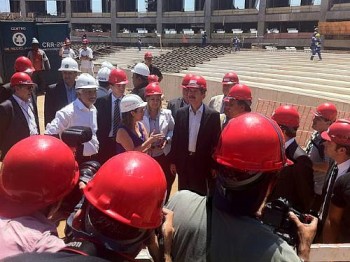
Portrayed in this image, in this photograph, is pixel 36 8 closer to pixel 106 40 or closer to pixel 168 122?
pixel 106 40

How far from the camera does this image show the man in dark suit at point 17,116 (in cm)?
423

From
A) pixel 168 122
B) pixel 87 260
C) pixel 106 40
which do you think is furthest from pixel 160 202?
pixel 106 40

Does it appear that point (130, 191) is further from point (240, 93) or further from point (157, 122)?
point (157, 122)

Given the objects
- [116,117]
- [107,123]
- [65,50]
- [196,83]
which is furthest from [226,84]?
[65,50]

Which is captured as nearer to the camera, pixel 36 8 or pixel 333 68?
pixel 333 68

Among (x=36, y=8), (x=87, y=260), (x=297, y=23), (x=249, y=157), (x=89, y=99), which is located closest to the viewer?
(x=87, y=260)

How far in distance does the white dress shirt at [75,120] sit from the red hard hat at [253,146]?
7.92ft

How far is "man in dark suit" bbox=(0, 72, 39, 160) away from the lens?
4.23m

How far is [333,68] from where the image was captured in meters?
16.0

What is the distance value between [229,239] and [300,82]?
13.4 m

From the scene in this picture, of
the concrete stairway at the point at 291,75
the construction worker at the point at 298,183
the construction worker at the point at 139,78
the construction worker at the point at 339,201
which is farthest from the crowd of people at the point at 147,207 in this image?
the concrete stairway at the point at 291,75

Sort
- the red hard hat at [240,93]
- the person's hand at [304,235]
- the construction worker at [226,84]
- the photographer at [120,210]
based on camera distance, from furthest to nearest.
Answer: the construction worker at [226,84] → the red hard hat at [240,93] → the person's hand at [304,235] → the photographer at [120,210]

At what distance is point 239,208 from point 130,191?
45 cm

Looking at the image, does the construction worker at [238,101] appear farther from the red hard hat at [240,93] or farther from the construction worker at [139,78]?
the construction worker at [139,78]
